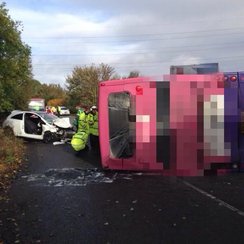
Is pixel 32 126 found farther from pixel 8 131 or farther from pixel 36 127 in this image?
pixel 8 131

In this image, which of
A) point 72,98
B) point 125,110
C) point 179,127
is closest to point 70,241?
point 179,127

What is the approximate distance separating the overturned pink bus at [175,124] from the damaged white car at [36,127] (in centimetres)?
1144

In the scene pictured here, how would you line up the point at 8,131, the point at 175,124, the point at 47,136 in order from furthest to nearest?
the point at 8,131
the point at 47,136
the point at 175,124

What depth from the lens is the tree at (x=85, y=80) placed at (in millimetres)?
77931

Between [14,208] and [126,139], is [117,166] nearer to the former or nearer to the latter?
[126,139]

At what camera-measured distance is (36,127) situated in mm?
23750

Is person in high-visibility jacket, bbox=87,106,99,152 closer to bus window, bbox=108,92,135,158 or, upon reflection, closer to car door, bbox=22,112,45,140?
bus window, bbox=108,92,135,158

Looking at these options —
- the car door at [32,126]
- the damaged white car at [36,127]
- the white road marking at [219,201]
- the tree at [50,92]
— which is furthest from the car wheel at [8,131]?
the tree at [50,92]

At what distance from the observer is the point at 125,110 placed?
12602mm

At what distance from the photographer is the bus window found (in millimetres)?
12250

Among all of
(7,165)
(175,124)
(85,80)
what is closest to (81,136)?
(7,165)

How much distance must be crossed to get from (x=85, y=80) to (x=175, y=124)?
69.8m

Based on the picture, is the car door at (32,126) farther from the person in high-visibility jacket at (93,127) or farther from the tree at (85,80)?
the tree at (85,80)

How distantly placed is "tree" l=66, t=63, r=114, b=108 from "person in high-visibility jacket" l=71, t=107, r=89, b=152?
188 feet
